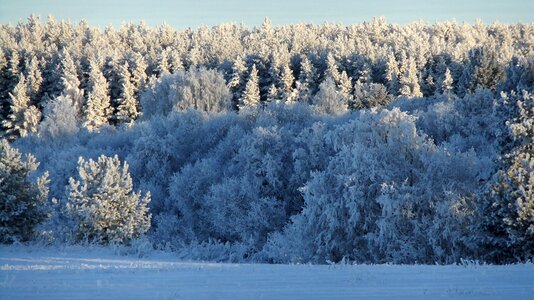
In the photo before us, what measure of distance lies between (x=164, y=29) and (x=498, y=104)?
84.8 meters

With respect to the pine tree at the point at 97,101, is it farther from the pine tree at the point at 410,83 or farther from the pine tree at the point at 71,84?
the pine tree at the point at 410,83

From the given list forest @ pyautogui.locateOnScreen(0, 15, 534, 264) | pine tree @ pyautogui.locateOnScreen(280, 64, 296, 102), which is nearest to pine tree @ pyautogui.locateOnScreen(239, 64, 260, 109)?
forest @ pyautogui.locateOnScreen(0, 15, 534, 264)

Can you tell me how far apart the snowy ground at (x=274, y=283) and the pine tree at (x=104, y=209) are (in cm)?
833

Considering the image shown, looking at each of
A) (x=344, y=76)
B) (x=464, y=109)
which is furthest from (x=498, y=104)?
(x=344, y=76)

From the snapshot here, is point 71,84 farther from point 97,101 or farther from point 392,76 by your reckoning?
point 392,76

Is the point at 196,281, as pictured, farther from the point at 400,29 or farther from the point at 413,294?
the point at 400,29

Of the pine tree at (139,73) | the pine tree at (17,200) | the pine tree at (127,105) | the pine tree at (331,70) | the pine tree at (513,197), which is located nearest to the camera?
the pine tree at (513,197)

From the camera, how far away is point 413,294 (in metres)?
7.27

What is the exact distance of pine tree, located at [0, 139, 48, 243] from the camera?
53.0 feet

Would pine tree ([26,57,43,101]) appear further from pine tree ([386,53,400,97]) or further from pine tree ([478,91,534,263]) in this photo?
pine tree ([478,91,534,263])

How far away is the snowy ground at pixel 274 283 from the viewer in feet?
23.9

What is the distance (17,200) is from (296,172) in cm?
1357

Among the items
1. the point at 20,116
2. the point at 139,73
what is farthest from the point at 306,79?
the point at 20,116

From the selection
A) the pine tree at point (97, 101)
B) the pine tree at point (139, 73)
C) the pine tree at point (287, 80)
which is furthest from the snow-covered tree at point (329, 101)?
the pine tree at point (139, 73)
